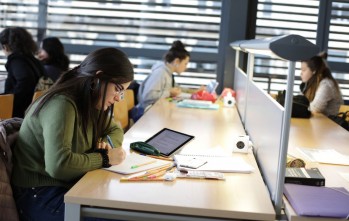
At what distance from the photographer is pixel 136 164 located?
1.84 m

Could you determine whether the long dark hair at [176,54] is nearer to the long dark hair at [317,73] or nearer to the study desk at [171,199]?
the long dark hair at [317,73]

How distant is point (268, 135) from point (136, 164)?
51 centimetres

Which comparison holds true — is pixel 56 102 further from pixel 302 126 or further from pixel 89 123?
pixel 302 126

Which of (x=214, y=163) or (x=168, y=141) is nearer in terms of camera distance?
(x=214, y=163)

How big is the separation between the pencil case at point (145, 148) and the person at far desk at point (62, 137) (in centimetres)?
24

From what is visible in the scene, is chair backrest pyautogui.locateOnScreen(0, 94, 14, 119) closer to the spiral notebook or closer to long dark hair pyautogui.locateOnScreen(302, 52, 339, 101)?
the spiral notebook

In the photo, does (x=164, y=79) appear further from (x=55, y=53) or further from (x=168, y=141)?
(x=168, y=141)

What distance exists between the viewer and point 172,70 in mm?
4281

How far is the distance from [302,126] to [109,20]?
2.47m

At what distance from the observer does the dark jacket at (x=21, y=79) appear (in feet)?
12.2

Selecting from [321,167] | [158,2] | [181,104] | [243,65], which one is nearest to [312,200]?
[321,167]

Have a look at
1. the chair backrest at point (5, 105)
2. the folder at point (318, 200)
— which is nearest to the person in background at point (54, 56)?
the chair backrest at point (5, 105)

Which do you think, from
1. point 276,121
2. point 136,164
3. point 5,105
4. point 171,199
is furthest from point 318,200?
point 5,105

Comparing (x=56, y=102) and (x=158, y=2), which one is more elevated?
(x=158, y=2)
